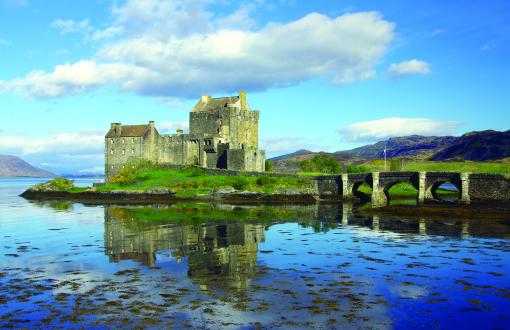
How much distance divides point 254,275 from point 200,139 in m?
52.5

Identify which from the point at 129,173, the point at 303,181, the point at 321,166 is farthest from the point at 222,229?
the point at 321,166

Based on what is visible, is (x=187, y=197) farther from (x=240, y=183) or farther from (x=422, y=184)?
(x=422, y=184)

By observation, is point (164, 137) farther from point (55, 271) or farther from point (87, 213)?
point (55, 271)

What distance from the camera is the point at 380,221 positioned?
36.7m

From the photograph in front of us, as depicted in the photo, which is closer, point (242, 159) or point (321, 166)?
point (242, 159)

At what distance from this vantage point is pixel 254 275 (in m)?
18.2

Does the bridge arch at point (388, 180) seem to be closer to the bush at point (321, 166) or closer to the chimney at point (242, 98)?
the chimney at point (242, 98)

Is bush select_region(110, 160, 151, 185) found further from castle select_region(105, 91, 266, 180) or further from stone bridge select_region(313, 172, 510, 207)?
stone bridge select_region(313, 172, 510, 207)

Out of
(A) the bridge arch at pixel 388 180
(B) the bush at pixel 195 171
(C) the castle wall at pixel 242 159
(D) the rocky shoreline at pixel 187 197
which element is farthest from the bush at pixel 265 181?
(A) the bridge arch at pixel 388 180

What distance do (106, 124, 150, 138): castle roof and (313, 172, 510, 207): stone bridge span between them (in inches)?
1158

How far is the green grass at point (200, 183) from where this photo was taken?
5669 centimetres

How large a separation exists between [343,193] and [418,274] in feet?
121

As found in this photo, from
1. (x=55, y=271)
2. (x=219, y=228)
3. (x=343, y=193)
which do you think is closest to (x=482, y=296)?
(x=55, y=271)

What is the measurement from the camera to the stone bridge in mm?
44781
